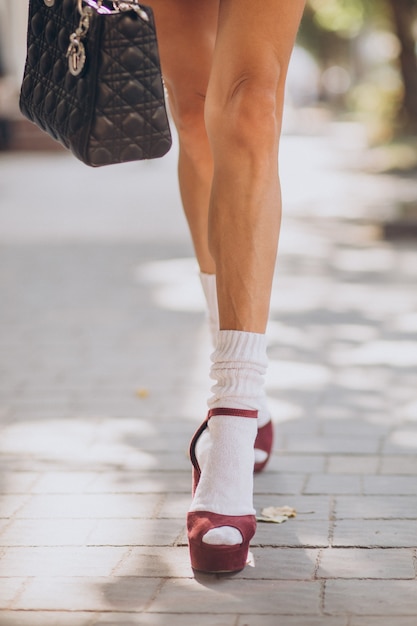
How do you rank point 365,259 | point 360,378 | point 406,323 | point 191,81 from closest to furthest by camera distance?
point 191,81
point 360,378
point 406,323
point 365,259

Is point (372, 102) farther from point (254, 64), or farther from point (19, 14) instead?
point (254, 64)

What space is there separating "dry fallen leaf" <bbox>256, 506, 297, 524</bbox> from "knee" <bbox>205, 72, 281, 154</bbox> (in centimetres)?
87

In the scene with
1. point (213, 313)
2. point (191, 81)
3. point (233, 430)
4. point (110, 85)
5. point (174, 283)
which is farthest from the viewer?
point (174, 283)

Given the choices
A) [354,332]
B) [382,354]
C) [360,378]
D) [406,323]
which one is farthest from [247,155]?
[406,323]

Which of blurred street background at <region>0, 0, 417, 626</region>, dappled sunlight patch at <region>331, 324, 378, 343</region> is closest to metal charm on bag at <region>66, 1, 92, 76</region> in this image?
blurred street background at <region>0, 0, 417, 626</region>

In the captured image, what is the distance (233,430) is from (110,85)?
0.77m

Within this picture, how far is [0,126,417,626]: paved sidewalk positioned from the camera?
2.17 m

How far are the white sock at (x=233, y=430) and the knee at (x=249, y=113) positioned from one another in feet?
1.38

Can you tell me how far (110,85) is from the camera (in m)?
2.17

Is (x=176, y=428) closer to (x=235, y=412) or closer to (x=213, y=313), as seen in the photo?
(x=213, y=313)

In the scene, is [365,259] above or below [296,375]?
below

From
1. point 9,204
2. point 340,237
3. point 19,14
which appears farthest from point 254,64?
point 19,14

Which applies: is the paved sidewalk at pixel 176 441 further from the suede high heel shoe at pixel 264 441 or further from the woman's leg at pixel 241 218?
the woman's leg at pixel 241 218

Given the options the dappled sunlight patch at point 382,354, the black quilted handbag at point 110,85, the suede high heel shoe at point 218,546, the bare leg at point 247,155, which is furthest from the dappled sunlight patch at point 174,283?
the black quilted handbag at point 110,85
